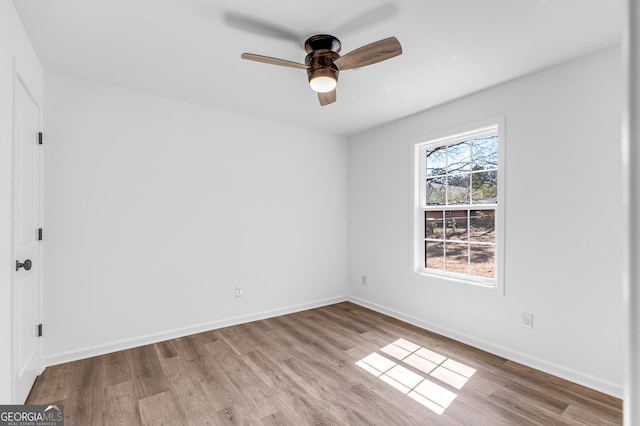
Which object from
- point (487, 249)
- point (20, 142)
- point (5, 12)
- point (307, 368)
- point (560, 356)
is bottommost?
point (307, 368)

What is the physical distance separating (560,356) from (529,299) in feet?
1.54

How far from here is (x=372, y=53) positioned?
6.86 feet

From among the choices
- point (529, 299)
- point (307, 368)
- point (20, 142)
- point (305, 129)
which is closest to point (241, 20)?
point (20, 142)

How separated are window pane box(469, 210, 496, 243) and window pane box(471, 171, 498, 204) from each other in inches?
4.7

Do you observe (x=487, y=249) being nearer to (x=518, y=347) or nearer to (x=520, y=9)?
(x=518, y=347)

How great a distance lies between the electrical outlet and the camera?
2758 millimetres

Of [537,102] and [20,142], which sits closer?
[20,142]

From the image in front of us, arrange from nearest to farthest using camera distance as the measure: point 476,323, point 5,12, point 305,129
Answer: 1. point 5,12
2. point 476,323
3. point 305,129

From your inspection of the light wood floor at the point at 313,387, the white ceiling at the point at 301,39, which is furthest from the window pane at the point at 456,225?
the white ceiling at the point at 301,39

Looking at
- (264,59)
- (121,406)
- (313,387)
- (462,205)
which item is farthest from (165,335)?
(462,205)

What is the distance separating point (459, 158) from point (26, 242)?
3888 mm

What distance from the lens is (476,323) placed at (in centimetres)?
316

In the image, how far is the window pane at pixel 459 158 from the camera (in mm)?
3395

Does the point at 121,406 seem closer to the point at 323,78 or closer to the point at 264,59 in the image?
the point at 264,59
